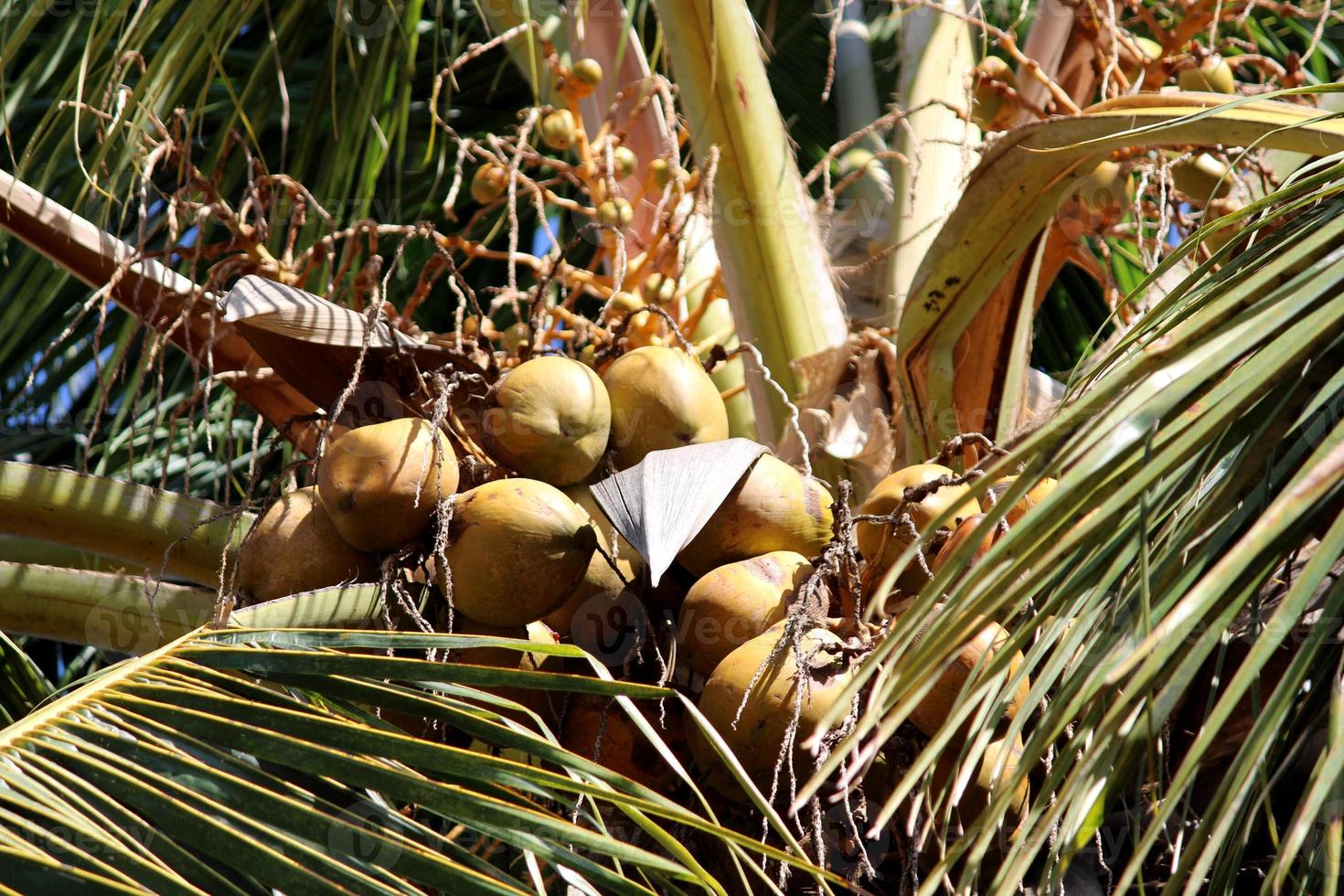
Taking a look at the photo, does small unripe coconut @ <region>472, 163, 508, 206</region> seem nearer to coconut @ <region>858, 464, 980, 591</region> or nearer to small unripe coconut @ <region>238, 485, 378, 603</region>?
small unripe coconut @ <region>238, 485, 378, 603</region>

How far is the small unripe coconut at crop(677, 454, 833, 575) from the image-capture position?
48.0 inches

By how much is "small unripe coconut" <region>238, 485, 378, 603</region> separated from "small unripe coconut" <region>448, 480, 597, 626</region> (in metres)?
0.10

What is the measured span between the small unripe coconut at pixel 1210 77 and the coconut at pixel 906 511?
82 centimetres

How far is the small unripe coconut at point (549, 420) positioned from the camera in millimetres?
1245

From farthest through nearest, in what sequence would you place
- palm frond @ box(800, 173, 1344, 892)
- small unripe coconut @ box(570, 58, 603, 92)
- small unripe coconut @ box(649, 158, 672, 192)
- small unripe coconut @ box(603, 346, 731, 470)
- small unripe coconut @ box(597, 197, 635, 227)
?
small unripe coconut @ box(570, 58, 603, 92)
small unripe coconut @ box(649, 158, 672, 192)
small unripe coconut @ box(597, 197, 635, 227)
small unripe coconut @ box(603, 346, 731, 470)
palm frond @ box(800, 173, 1344, 892)

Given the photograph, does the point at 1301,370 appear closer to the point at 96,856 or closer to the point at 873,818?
the point at 873,818

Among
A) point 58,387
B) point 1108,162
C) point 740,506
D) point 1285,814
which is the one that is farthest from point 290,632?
point 58,387

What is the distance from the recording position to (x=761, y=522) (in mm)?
1227

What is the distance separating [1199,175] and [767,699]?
1.03 meters

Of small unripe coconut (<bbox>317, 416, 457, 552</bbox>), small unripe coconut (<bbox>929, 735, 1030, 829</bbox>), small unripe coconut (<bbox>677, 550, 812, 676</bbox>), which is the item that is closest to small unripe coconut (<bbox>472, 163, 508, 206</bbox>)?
small unripe coconut (<bbox>317, 416, 457, 552</bbox>)

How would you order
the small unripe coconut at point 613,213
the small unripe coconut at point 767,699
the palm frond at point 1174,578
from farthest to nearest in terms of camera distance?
the small unripe coconut at point 613,213 → the small unripe coconut at point 767,699 → the palm frond at point 1174,578

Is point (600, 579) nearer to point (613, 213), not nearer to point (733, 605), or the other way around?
point (733, 605)

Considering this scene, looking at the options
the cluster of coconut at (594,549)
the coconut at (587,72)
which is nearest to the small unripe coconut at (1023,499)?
the cluster of coconut at (594,549)

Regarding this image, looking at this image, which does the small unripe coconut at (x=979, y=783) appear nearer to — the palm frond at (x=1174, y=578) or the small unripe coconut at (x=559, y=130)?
the palm frond at (x=1174, y=578)
